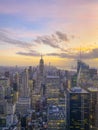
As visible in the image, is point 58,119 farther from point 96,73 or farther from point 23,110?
point 23,110

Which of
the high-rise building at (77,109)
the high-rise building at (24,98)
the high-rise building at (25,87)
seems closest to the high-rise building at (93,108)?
the high-rise building at (77,109)

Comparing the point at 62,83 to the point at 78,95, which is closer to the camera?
the point at 78,95

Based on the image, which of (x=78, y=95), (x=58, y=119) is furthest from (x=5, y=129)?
(x=78, y=95)

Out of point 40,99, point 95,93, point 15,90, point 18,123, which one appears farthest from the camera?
point 15,90

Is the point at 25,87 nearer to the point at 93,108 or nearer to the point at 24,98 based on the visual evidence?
the point at 24,98

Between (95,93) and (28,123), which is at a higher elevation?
(95,93)

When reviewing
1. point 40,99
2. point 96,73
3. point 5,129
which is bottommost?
point 5,129

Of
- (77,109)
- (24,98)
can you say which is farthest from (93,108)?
(24,98)

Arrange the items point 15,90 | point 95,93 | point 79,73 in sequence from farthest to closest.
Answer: point 15,90 < point 79,73 < point 95,93
